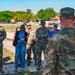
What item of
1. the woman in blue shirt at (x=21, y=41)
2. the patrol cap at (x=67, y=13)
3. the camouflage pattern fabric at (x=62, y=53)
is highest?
the patrol cap at (x=67, y=13)

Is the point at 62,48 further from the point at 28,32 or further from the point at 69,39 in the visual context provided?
the point at 28,32

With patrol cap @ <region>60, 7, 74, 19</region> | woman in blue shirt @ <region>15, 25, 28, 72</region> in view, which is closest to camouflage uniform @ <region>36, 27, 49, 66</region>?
woman in blue shirt @ <region>15, 25, 28, 72</region>

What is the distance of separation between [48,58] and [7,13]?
407 ft

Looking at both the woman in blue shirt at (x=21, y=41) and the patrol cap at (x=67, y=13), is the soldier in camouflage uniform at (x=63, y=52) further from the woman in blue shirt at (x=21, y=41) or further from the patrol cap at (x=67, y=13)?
the woman in blue shirt at (x=21, y=41)

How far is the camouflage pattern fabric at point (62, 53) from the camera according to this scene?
299 centimetres

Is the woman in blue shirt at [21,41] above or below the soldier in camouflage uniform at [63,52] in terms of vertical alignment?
Answer: below

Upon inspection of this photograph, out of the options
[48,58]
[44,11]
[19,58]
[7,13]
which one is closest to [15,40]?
[19,58]

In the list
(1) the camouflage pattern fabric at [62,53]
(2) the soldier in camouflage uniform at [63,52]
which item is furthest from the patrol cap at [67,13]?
Result: (1) the camouflage pattern fabric at [62,53]

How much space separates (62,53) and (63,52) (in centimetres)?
Result: 2

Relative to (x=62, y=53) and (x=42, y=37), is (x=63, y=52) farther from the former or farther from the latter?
(x=42, y=37)

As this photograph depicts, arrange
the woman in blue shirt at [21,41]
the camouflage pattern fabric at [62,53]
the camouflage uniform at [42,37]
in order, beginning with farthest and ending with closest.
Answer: the camouflage uniform at [42,37] < the woman in blue shirt at [21,41] < the camouflage pattern fabric at [62,53]

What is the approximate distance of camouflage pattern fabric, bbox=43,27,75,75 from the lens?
2.99 metres

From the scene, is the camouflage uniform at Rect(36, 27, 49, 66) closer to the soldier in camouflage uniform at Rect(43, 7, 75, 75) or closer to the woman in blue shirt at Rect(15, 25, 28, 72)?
the woman in blue shirt at Rect(15, 25, 28, 72)

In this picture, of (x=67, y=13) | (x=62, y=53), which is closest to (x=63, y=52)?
(x=62, y=53)
